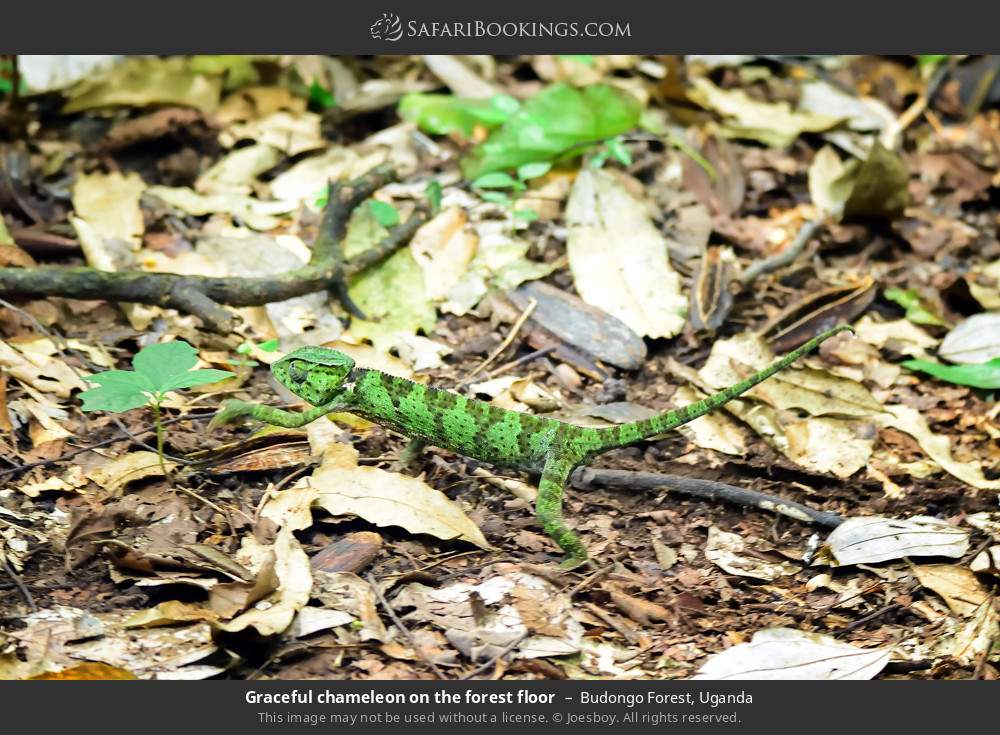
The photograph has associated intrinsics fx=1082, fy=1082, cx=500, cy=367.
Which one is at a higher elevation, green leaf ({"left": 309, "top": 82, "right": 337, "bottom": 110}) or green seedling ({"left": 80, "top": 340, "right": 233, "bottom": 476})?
green leaf ({"left": 309, "top": 82, "right": 337, "bottom": 110})

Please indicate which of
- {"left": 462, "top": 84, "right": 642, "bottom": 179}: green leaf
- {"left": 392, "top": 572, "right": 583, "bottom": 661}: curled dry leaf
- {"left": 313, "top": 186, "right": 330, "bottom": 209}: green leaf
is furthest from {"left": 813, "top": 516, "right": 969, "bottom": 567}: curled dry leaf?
{"left": 313, "top": 186, "right": 330, "bottom": 209}: green leaf

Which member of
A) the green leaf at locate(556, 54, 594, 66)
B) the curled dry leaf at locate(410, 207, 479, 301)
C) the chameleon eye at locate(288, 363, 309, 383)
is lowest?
the chameleon eye at locate(288, 363, 309, 383)

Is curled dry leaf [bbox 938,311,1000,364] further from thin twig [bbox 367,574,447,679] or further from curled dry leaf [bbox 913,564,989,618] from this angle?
thin twig [bbox 367,574,447,679]

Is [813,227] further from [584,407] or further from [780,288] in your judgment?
[584,407]

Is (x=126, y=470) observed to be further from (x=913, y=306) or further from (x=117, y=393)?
(x=913, y=306)

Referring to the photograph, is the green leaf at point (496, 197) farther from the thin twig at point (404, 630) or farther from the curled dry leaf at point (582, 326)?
the thin twig at point (404, 630)

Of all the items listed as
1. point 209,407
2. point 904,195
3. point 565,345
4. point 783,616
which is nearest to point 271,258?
point 209,407

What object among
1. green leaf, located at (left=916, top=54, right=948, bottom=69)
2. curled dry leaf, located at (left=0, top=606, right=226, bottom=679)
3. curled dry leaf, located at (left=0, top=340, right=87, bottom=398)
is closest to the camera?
curled dry leaf, located at (left=0, top=606, right=226, bottom=679)
